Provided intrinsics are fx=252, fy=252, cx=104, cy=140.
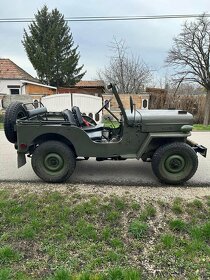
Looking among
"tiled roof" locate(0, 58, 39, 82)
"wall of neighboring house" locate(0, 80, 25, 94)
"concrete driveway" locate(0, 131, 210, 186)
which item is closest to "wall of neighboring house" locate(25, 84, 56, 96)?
"wall of neighboring house" locate(0, 80, 25, 94)

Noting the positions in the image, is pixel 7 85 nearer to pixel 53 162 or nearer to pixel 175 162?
pixel 53 162

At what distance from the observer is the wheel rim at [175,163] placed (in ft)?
13.4

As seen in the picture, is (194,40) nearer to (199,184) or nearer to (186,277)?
(199,184)

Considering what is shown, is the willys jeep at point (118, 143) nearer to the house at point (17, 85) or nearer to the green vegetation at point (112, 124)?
the green vegetation at point (112, 124)

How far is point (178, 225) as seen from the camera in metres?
3.09

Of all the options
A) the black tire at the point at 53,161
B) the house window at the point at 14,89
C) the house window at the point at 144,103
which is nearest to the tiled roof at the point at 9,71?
the house window at the point at 14,89

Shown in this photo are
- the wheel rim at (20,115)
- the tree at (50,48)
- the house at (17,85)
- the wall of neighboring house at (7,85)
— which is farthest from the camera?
the tree at (50,48)

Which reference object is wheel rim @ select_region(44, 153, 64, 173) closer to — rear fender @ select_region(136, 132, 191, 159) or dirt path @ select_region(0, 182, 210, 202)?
dirt path @ select_region(0, 182, 210, 202)

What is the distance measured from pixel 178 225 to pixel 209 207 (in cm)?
63

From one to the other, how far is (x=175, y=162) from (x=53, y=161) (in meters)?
2.01

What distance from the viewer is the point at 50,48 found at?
24234 millimetres

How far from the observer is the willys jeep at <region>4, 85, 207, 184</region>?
4090mm

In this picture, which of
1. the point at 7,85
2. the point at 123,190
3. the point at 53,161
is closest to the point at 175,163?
the point at 123,190

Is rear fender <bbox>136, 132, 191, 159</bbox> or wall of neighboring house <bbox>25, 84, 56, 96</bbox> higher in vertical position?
wall of neighboring house <bbox>25, 84, 56, 96</bbox>
